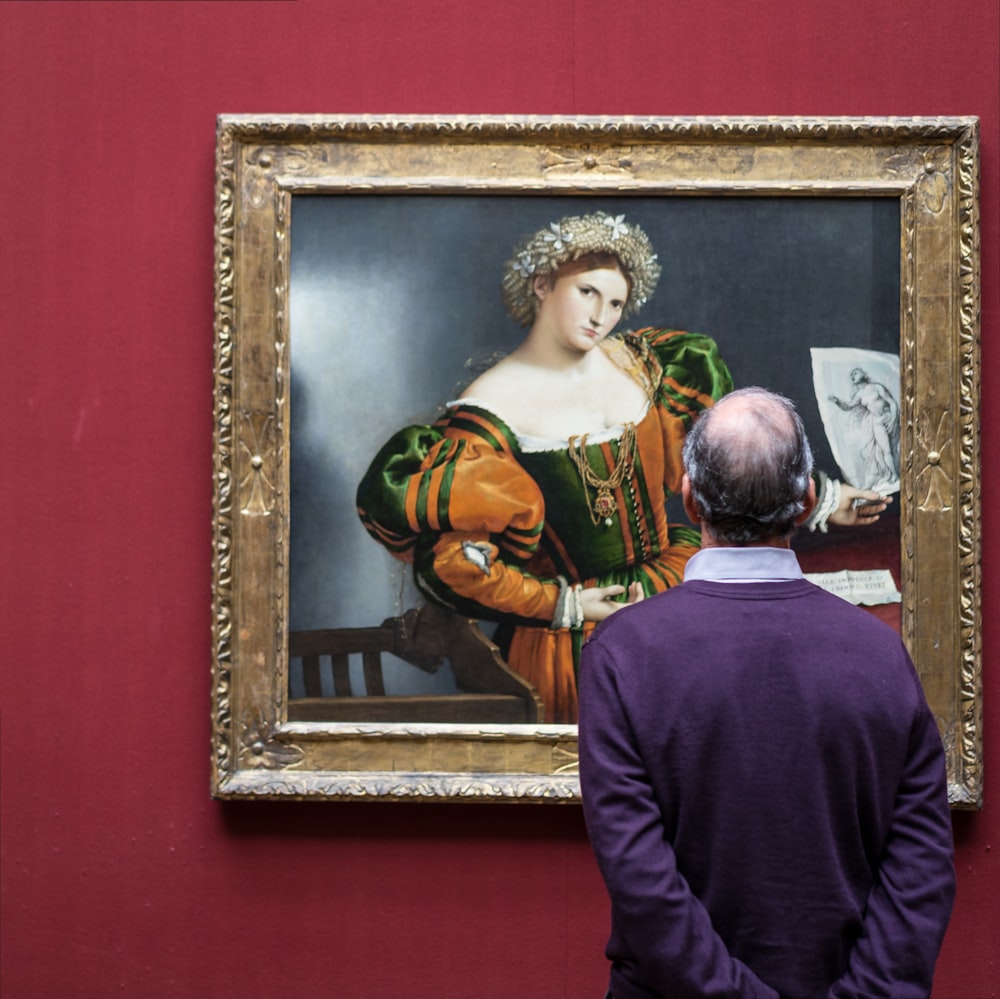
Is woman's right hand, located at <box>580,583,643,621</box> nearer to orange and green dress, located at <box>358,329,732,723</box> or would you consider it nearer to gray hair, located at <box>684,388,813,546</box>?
orange and green dress, located at <box>358,329,732,723</box>

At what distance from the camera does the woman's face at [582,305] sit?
357cm

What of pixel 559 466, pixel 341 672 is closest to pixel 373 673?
pixel 341 672

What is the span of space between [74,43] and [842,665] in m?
3.27

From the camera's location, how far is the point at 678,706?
2045 millimetres

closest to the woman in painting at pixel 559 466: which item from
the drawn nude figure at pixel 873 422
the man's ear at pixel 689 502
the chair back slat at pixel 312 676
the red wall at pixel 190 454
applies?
the drawn nude figure at pixel 873 422

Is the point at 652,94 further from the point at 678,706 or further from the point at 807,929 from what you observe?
the point at 807,929

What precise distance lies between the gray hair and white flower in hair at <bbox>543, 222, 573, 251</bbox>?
1.56 meters

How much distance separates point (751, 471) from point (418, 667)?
5.70 feet

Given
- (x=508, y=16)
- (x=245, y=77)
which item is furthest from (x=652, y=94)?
(x=245, y=77)

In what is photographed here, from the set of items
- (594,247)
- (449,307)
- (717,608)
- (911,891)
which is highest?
(594,247)

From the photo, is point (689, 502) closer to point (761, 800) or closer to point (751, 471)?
point (751, 471)

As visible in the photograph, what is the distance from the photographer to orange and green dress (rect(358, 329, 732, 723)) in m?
3.53

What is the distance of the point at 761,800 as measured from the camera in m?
2.03

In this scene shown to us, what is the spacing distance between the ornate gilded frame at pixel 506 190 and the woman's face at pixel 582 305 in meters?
0.31
